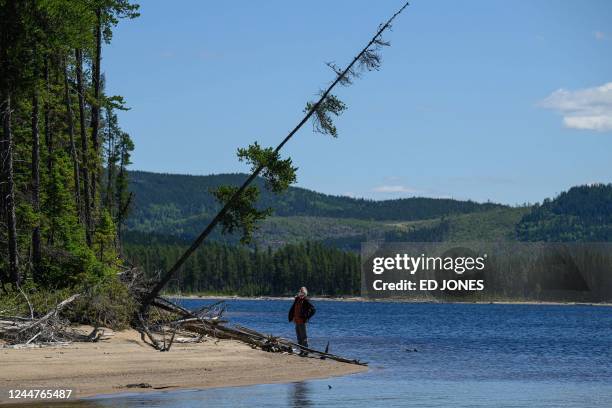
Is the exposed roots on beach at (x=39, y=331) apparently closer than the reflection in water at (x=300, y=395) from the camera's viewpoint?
No

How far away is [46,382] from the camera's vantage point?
23859 millimetres

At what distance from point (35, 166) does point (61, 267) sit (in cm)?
357

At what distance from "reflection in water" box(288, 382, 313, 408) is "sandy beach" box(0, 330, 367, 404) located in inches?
39.8

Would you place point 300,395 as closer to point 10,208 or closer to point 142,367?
point 142,367

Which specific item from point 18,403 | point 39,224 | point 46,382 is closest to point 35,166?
point 39,224

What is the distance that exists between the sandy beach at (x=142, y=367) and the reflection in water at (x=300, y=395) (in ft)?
3.31

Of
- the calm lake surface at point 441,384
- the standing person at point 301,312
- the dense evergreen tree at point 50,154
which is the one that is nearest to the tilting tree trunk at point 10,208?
the dense evergreen tree at point 50,154

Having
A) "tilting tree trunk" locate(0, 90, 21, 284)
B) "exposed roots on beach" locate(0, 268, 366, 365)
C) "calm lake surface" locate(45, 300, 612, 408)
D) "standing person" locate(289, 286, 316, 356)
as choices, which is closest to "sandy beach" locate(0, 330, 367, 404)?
"exposed roots on beach" locate(0, 268, 366, 365)

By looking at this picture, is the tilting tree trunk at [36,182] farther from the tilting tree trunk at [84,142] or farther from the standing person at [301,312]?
the standing person at [301,312]

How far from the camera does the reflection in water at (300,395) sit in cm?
2355

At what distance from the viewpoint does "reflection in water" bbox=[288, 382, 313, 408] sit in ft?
77.2

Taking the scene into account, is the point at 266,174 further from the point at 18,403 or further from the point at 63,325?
the point at 18,403

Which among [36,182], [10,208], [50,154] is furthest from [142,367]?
[50,154]

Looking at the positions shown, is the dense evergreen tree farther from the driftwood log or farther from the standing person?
the standing person
